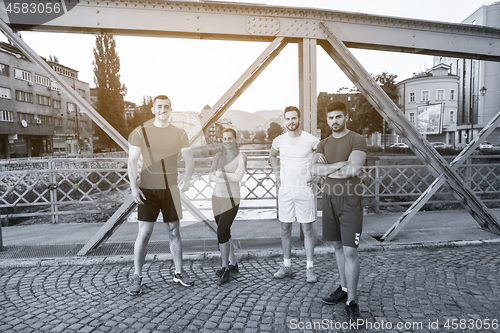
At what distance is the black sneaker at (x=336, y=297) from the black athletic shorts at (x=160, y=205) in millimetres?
1891

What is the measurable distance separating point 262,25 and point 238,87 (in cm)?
102

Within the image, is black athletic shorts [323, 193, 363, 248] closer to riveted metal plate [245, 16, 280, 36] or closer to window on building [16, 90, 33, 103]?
riveted metal plate [245, 16, 280, 36]

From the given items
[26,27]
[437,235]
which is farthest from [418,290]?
[26,27]

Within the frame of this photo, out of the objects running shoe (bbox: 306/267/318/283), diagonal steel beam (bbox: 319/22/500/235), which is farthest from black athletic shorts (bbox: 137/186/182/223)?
diagonal steel beam (bbox: 319/22/500/235)

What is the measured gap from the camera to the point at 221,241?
4.06 m

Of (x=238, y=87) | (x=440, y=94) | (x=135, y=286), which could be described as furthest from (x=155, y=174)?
(x=440, y=94)

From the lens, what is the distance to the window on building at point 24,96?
3666 centimetres

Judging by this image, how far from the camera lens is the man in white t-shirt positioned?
13.2ft

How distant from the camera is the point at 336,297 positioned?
3.35 metres

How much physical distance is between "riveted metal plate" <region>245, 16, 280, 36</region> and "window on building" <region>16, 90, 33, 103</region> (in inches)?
1623

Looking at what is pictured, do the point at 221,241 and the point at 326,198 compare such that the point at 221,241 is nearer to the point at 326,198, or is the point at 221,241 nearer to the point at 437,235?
the point at 326,198

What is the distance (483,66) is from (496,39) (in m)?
A: 45.0

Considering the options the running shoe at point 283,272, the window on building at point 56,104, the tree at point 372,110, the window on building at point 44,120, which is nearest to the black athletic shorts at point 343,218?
the running shoe at point 283,272
